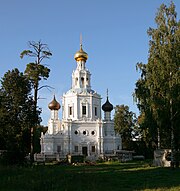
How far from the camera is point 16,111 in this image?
30.4 metres

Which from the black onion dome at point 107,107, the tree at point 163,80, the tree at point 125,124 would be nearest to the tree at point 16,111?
→ the tree at point 163,80

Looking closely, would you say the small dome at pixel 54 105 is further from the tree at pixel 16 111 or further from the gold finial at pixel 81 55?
the tree at pixel 16 111

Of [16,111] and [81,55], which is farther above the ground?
[81,55]

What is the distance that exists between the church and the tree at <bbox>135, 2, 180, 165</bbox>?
23.1 m

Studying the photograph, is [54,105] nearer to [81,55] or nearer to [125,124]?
[81,55]

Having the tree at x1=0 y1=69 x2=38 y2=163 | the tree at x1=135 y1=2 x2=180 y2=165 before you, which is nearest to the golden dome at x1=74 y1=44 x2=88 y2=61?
the tree at x1=0 y1=69 x2=38 y2=163

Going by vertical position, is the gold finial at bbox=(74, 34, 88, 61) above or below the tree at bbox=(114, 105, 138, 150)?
above

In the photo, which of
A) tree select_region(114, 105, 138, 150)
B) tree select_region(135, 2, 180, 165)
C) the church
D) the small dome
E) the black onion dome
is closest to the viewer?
tree select_region(135, 2, 180, 165)

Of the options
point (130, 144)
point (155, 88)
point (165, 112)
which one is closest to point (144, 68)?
point (155, 88)

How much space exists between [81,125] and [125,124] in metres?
14.7

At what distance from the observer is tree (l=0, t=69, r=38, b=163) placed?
2952cm

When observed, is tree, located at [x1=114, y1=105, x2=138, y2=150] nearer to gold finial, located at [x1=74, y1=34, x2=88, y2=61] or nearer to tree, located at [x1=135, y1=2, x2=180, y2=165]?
gold finial, located at [x1=74, y1=34, x2=88, y2=61]

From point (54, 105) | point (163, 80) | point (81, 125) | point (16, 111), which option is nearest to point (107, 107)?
point (81, 125)

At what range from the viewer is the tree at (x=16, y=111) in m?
29.5
